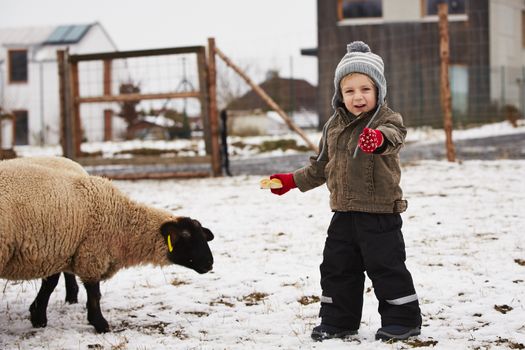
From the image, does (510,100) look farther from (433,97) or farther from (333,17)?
(333,17)

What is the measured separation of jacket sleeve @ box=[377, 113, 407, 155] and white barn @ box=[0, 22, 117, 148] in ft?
106

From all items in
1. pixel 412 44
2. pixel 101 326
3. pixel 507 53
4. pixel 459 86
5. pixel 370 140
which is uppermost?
pixel 412 44

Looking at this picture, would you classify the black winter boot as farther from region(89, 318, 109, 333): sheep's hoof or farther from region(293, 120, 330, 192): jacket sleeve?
region(89, 318, 109, 333): sheep's hoof

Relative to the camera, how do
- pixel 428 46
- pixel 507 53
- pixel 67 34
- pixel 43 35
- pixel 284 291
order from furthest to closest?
pixel 43 35
pixel 67 34
pixel 507 53
pixel 428 46
pixel 284 291

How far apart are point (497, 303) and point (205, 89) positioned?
26.4ft

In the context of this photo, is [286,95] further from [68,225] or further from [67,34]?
[67,34]

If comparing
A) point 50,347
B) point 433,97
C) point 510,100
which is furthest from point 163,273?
point 510,100

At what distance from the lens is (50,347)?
3904mm

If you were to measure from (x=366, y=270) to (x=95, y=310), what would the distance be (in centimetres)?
171

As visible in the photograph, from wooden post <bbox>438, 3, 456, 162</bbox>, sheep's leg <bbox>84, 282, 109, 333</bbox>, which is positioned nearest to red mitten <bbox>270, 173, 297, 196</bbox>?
sheep's leg <bbox>84, 282, 109, 333</bbox>

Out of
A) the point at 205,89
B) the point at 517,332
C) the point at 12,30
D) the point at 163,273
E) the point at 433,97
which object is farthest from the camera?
the point at 12,30

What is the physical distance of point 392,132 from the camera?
358cm

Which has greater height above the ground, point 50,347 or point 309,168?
point 309,168

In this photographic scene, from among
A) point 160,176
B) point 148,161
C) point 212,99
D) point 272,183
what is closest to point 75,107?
point 148,161
